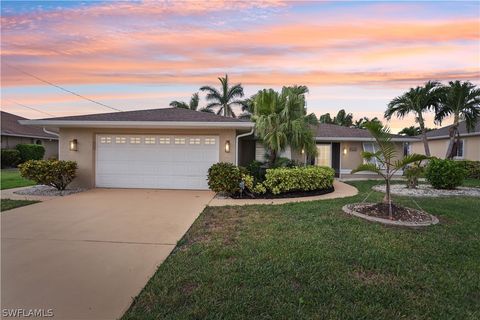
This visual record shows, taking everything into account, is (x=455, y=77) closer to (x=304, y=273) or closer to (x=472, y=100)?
(x=472, y=100)

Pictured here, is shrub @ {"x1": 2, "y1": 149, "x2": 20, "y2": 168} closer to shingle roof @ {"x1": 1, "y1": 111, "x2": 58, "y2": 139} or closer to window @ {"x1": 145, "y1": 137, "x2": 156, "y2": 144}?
shingle roof @ {"x1": 1, "y1": 111, "x2": 58, "y2": 139}

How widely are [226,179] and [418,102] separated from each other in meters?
13.6

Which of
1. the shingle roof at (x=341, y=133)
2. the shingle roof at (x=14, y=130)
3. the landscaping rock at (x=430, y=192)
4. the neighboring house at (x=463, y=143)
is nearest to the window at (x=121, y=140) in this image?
the landscaping rock at (x=430, y=192)

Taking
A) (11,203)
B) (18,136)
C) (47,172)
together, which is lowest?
(11,203)

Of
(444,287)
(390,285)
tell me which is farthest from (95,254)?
(444,287)

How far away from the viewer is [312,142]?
11.6 metres

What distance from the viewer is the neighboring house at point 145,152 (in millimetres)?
10680

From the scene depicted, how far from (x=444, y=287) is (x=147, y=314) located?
3.25 metres

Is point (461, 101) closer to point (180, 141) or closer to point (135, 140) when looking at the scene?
point (180, 141)

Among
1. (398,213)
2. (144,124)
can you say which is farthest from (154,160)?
(398,213)

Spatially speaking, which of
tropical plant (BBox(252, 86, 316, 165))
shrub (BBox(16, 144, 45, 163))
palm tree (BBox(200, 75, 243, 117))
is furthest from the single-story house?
palm tree (BBox(200, 75, 243, 117))

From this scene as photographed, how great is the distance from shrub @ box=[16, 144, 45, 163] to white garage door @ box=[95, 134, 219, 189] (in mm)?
14022

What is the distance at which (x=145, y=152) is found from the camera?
10898mm

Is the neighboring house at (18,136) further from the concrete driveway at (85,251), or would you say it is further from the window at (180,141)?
the concrete driveway at (85,251)
